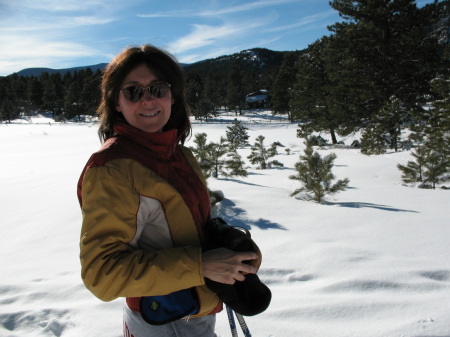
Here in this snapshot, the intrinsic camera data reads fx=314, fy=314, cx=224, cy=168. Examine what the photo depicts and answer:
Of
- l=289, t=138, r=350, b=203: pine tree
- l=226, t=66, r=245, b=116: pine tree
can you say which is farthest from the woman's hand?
l=226, t=66, r=245, b=116: pine tree

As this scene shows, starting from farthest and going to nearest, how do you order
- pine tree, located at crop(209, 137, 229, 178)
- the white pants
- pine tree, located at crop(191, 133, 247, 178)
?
1. pine tree, located at crop(209, 137, 229, 178)
2. pine tree, located at crop(191, 133, 247, 178)
3. the white pants

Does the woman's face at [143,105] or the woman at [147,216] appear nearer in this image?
the woman at [147,216]

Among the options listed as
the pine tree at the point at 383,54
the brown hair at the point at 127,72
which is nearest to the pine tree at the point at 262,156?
the pine tree at the point at 383,54

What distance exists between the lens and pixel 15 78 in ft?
240

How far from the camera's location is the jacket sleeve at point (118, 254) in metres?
1.04

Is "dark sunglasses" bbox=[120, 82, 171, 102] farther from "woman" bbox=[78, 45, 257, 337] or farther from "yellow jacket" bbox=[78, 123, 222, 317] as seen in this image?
"yellow jacket" bbox=[78, 123, 222, 317]

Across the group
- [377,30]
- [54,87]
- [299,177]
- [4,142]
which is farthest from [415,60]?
[54,87]

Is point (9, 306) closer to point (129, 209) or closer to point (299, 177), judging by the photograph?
point (129, 209)

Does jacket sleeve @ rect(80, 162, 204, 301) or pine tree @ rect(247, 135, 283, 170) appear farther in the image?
pine tree @ rect(247, 135, 283, 170)

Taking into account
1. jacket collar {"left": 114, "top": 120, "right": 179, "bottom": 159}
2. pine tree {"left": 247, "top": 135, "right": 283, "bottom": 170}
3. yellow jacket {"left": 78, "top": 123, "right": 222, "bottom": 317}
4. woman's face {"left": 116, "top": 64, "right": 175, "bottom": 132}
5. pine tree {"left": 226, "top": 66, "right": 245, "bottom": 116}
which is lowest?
pine tree {"left": 247, "top": 135, "right": 283, "bottom": 170}

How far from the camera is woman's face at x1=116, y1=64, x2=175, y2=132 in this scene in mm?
1376

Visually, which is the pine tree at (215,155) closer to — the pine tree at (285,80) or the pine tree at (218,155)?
the pine tree at (218,155)

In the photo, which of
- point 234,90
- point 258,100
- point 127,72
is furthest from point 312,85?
point 258,100

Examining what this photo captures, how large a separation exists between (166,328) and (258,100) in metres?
70.1
